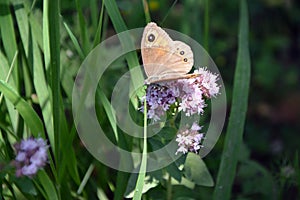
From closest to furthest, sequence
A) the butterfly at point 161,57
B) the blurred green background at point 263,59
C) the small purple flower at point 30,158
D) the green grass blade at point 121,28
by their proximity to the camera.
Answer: the small purple flower at point 30,158
the butterfly at point 161,57
the green grass blade at point 121,28
the blurred green background at point 263,59

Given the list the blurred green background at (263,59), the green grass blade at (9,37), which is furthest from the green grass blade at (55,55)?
the blurred green background at (263,59)

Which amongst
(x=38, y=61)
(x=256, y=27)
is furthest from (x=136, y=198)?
(x=256, y=27)

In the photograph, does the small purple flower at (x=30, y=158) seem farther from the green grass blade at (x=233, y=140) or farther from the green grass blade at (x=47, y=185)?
the green grass blade at (x=233, y=140)

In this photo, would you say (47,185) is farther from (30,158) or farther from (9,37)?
(9,37)

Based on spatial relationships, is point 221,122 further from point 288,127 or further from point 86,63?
point 288,127

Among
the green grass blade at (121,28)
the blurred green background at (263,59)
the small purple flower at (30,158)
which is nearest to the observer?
the small purple flower at (30,158)

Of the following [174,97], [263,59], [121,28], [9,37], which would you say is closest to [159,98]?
[174,97]

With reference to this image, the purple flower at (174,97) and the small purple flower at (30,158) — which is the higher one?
the purple flower at (174,97)
